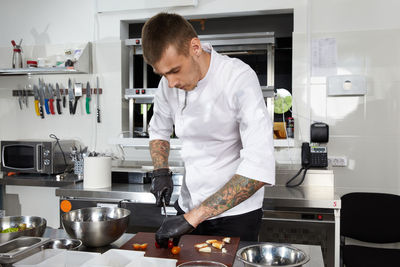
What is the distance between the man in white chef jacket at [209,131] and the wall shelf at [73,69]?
1.83 metres

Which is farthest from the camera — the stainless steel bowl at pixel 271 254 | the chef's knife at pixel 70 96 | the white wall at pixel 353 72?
the chef's knife at pixel 70 96

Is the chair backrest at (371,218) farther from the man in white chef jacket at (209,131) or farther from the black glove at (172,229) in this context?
the black glove at (172,229)

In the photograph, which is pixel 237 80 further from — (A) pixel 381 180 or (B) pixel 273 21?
(B) pixel 273 21

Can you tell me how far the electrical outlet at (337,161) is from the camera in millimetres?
3035

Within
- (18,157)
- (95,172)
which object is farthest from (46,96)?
(95,172)

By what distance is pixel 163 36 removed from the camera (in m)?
1.28

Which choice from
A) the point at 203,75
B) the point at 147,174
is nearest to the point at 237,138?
the point at 203,75

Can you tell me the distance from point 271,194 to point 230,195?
4.12 ft

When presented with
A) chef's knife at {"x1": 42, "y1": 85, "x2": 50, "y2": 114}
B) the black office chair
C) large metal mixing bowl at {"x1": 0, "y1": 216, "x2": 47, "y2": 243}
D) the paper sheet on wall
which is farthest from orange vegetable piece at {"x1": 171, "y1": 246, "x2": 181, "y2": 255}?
chef's knife at {"x1": 42, "y1": 85, "x2": 50, "y2": 114}

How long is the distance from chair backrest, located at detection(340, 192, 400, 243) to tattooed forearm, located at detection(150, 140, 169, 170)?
1480mm

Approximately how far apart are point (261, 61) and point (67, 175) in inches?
74.6

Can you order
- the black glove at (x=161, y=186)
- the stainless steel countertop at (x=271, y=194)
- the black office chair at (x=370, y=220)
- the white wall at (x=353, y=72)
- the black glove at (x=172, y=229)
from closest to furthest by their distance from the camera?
the black glove at (x=172, y=229) < the black glove at (x=161, y=186) < the stainless steel countertop at (x=271, y=194) < the black office chair at (x=370, y=220) < the white wall at (x=353, y=72)

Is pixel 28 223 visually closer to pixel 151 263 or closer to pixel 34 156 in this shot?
pixel 151 263

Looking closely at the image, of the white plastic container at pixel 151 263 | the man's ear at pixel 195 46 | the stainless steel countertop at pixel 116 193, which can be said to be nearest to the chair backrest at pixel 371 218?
the stainless steel countertop at pixel 116 193
